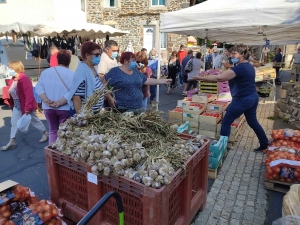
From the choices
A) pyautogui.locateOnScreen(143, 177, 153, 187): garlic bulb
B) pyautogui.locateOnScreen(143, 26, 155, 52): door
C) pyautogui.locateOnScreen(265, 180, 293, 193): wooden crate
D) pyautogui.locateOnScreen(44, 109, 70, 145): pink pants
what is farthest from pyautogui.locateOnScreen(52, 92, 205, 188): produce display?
pyautogui.locateOnScreen(143, 26, 155, 52): door

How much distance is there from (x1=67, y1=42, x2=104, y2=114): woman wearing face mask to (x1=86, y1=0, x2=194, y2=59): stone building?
15462 mm

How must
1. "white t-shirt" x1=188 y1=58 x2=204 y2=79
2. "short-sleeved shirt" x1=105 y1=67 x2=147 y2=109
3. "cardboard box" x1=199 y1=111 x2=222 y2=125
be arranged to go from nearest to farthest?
"short-sleeved shirt" x1=105 y1=67 x2=147 y2=109
"cardboard box" x1=199 y1=111 x2=222 y2=125
"white t-shirt" x1=188 y1=58 x2=204 y2=79

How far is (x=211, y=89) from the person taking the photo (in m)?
6.95

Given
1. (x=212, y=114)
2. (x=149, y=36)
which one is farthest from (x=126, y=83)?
(x=149, y=36)

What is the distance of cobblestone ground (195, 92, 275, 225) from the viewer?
2814mm

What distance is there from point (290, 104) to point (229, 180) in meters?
3.75

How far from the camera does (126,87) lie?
11.4 feet

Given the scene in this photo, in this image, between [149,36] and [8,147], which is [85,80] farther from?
[149,36]

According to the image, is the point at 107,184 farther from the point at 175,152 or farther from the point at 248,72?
the point at 248,72

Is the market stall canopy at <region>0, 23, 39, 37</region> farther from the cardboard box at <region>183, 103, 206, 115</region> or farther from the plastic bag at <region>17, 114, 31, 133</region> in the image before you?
the cardboard box at <region>183, 103, 206, 115</region>

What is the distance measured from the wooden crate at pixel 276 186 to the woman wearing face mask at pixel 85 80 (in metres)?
2.46

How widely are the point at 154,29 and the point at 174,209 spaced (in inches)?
689

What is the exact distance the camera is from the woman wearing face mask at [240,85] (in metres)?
3.88

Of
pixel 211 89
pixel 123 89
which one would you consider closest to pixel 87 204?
pixel 123 89
